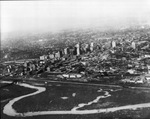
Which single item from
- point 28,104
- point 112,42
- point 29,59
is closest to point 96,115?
point 28,104

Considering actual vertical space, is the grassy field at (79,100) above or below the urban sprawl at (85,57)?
below

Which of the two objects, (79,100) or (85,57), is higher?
(85,57)

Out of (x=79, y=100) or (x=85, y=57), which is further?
(x=85, y=57)

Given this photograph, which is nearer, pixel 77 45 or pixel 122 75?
pixel 122 75

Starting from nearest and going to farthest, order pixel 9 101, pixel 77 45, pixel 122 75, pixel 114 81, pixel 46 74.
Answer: pixel 9 101 < pixel 114 81 < pixel 122 75 < pixel 46 74 < pixel 77 45

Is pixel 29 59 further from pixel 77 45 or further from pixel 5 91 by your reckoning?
pixel 5 91

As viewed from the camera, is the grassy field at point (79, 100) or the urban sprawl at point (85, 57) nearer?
the grassy field at point (79, 100)

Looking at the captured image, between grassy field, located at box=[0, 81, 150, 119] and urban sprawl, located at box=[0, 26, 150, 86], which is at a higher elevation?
urban sprawl, located at box=[0, 26, 150, 86]

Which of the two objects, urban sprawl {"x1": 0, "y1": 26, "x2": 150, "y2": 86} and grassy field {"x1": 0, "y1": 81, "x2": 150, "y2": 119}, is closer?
grassy field {"x1": 0, "y1": 81, "x2": 150, "y2": 119}
